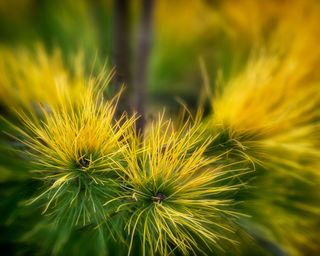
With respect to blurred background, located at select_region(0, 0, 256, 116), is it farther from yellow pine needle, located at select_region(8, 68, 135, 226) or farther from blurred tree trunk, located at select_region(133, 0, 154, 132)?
yellow pine needle, located at select_region(8, 68, 135, 226)

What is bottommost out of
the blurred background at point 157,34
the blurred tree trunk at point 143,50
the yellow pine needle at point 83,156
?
the yellow pine needle at point 83,156

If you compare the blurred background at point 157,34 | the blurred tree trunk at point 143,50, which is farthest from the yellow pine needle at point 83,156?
the blurred background at point 157,34

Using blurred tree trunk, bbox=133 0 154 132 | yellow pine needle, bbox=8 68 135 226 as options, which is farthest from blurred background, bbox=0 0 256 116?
yellow pine needle, bbox=8 68 135 226

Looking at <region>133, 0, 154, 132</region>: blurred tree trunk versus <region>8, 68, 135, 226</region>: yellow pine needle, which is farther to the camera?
<region>133, 0, 154, 132</region>: blurred tree trunk

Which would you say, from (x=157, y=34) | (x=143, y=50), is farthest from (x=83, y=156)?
(x=157, y=34)

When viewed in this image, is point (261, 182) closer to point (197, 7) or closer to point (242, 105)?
point (242, 105)

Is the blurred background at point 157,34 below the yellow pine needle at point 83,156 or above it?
above

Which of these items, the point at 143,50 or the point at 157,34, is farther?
the point at 157,34

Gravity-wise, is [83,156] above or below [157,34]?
below

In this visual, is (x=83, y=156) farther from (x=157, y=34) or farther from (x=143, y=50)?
(x=157, y=34)

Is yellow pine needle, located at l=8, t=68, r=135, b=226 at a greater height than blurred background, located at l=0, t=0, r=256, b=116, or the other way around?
blurred background, located at l=0, t=0, r=256, b=116

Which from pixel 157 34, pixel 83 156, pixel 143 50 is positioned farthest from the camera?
pixel 157 34

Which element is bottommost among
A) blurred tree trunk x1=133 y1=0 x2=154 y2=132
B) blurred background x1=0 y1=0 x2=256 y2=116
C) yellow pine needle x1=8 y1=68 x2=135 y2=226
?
yellow pine needle x1=8 y1=68 x2=135 y2=226

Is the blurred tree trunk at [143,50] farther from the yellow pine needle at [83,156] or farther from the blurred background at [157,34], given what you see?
the yellow pine needle at [83,156]
